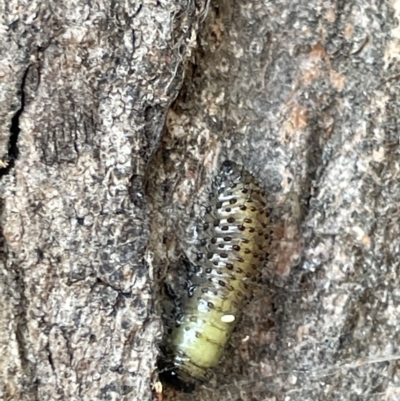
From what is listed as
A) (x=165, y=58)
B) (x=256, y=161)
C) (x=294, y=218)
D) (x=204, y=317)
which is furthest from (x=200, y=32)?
(x=204, y=317)

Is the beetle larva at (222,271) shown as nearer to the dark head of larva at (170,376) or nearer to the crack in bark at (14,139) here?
the dark head of larva at (170,376)

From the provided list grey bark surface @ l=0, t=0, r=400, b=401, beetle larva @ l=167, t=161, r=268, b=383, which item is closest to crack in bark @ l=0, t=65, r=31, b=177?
grey bark surface @ l=0, t=0, r=400, b=401

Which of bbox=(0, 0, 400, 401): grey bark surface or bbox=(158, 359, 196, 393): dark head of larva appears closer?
bbox=(0, 0, 400, 401): grey bark surface

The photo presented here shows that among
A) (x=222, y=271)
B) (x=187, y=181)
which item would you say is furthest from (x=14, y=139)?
(x=222, y=271)

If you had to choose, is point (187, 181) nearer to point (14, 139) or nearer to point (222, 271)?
point (222, 271)

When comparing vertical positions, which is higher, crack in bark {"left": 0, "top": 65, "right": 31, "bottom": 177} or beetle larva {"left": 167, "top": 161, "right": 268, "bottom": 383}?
crack in bark {"left": 0, "top": 65, "right": 31, "bottom": 177}

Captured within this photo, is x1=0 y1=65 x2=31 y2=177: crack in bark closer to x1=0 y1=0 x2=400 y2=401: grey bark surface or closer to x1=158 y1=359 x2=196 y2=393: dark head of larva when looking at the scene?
x1=0 y1=0 x2=400 y2=401: grey bark surface
